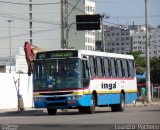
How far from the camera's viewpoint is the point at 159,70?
77.9 m

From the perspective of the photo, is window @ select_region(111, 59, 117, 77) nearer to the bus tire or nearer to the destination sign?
the bus tire

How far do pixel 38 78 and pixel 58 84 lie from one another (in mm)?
1243

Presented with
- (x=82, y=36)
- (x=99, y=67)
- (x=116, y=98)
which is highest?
(x=82, y=36)

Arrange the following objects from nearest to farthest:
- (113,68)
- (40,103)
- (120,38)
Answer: (40,103) → (113,68) → (120,38)

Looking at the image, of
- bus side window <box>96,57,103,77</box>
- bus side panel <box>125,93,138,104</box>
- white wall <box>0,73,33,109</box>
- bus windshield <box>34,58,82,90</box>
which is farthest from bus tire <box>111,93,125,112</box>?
white wall <box>0,73,33,109</box>

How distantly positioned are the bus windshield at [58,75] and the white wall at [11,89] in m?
9.82

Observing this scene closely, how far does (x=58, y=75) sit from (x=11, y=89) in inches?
459

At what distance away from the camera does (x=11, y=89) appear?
1559 inches

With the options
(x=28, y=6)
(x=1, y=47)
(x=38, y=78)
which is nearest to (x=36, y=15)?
(x=28, y=6)

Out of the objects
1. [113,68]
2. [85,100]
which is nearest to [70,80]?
[85,100]

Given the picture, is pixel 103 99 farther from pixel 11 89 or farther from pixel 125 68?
pixel 11 89

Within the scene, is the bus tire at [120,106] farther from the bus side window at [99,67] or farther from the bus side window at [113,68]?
the bus side window at [99,67]

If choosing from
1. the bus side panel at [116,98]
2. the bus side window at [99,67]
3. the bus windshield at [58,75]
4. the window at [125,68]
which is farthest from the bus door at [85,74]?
the window at [125,68]

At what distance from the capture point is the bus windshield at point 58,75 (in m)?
28.4
